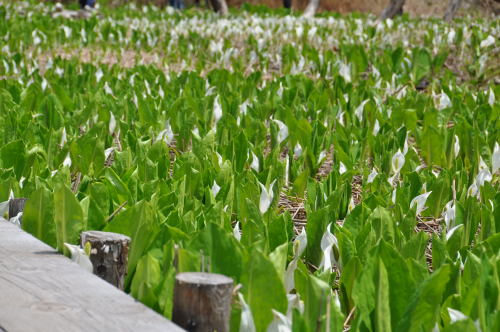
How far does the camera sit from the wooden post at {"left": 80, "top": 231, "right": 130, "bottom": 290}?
183cm

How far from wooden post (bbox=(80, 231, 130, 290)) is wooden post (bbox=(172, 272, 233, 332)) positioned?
36 centimetres

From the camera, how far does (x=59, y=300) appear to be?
1541 millimetres

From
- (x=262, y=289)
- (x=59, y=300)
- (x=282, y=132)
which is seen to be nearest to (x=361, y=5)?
(x=282, y=132)

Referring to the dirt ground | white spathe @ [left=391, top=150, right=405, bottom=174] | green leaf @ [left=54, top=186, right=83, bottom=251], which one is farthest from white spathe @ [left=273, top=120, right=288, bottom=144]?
the dirt ground

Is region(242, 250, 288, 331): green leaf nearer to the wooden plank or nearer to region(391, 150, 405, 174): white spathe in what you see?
the wooden plank

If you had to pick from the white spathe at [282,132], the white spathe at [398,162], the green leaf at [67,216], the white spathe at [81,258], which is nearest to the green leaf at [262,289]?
the white spathe at [81,258]

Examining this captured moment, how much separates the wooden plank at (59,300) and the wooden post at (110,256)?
0.27 feet

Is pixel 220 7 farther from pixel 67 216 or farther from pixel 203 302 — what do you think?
pixel 203 302

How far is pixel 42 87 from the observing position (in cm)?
488

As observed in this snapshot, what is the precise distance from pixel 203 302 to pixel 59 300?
29cm

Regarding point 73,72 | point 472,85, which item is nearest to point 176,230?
point 73,72

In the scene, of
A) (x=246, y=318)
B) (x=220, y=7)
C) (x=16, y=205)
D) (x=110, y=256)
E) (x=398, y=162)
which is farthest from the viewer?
(x=220, y=7)

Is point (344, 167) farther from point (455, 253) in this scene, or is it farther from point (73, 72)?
point (73, 72)

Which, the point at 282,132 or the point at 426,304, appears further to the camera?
the point at 282,132
